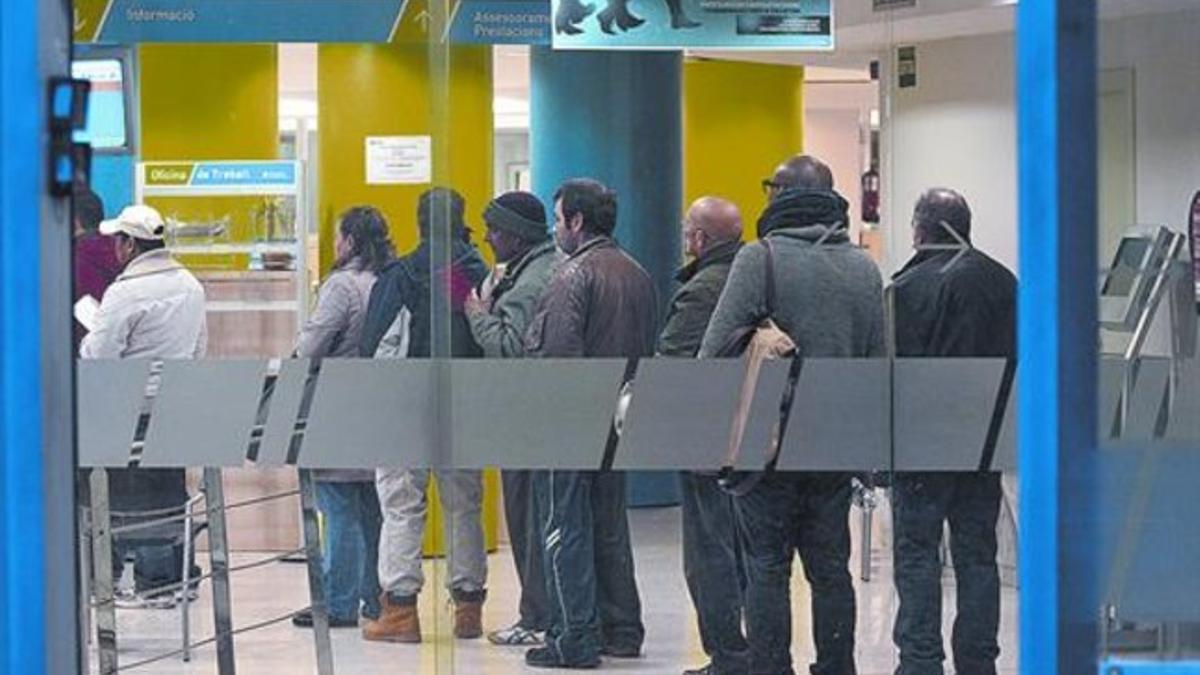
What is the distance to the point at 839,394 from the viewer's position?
267 inches

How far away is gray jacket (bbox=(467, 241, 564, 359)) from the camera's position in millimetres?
7023

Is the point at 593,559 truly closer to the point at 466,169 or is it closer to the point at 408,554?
the point at 408,554

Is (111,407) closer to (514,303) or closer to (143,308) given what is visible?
(143,308)

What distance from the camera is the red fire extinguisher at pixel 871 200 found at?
729 cm

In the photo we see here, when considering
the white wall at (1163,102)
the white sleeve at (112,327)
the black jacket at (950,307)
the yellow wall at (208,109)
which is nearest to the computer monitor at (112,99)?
the yellow wall at (208,109)

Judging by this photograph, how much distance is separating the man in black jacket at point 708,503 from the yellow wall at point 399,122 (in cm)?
71

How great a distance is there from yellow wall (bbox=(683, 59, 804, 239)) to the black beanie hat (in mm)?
462

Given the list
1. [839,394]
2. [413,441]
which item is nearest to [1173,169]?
[839,394]

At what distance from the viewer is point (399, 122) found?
783 centimetres

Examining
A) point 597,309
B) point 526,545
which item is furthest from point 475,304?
point 526,545

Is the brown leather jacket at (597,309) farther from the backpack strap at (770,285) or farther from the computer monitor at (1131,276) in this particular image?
the computer monitor at (1131,276)

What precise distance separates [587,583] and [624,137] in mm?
1429

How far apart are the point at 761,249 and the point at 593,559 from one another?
1153mm

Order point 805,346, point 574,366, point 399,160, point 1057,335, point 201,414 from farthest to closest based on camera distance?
point 399,160
point 201,414
point 574,366
point 805,346
point 1057,335
